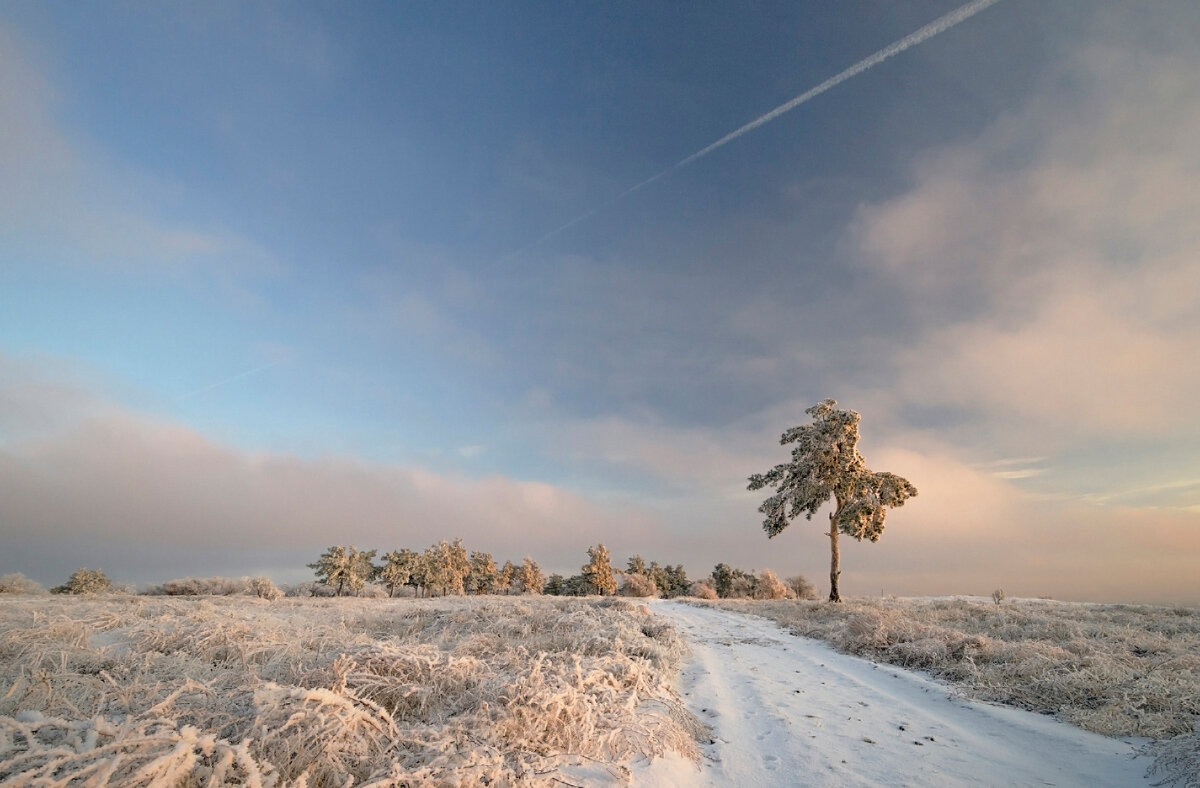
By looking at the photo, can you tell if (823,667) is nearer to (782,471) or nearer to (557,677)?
(557,677)

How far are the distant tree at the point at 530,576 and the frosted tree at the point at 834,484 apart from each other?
61.3 m

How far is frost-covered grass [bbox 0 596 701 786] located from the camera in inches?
105

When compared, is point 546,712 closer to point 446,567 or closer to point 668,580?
point 446,567

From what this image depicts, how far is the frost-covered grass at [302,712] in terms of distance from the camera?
8.76ft

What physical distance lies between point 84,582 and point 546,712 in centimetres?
5560

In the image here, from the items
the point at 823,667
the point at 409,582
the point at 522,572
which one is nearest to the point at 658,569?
the point at 522,572

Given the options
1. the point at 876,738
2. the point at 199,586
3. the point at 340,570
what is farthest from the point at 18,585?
the point at 876,738

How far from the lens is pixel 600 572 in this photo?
238ft

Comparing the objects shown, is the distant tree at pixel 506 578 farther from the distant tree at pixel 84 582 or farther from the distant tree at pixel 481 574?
the distant tree at pixel 84 582

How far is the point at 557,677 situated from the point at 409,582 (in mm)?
72564

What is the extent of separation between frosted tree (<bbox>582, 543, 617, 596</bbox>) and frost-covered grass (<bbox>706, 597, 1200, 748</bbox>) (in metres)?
60.4

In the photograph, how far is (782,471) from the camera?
1112 inches

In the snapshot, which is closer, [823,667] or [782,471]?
[823,667]

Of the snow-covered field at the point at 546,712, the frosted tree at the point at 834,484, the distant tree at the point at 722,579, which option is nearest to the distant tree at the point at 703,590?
the distant tree at the point at 722,579
